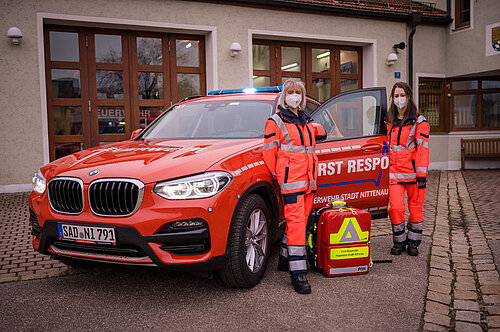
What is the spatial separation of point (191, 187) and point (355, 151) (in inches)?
91.3

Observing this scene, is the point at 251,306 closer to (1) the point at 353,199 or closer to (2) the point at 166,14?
(1) the point at 353,199

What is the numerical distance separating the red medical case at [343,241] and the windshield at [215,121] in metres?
1.11

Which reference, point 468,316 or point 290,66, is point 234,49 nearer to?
point 290,66

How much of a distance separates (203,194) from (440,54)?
13760 millimetres

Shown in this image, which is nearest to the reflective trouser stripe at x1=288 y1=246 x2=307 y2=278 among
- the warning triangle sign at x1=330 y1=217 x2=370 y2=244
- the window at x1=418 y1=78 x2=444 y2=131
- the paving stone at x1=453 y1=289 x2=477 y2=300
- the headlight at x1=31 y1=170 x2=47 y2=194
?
the warning triangle sign at x1=330 y1=217 x2=370 y2=244

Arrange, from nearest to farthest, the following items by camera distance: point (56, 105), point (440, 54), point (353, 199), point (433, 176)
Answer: point (353, 199), point (56, 105), point (433, 176), point (440, 54)

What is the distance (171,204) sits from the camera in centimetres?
329

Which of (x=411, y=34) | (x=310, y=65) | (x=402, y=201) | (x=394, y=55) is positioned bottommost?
(x=402, y=201)

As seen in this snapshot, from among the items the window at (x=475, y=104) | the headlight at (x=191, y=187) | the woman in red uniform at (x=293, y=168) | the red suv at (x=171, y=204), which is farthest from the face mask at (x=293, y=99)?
the window at (x=475, y=104)

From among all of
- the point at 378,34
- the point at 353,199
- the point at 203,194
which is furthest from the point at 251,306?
the point at 378,34

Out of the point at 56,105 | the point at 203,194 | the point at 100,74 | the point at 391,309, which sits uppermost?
the point at 100,74

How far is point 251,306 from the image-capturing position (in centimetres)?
352

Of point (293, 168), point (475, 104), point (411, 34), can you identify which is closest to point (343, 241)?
point (293, 168)

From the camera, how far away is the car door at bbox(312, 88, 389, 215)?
481cm
